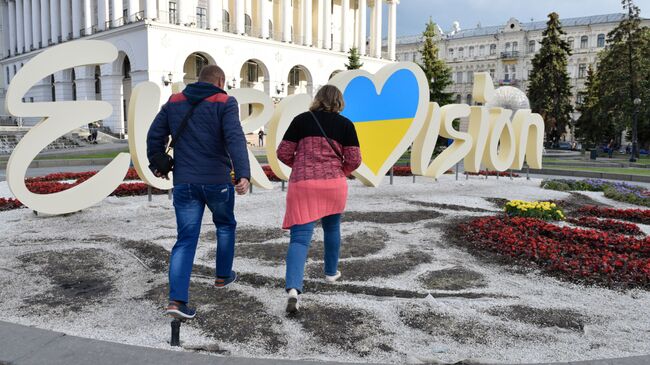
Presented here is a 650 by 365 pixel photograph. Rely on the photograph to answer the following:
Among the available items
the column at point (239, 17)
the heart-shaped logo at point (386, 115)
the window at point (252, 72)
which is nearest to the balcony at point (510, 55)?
the window at point (252, 72)

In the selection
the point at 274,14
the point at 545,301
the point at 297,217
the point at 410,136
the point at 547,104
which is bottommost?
the point at 545,301

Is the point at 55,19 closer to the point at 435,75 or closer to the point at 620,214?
the point at 435,75

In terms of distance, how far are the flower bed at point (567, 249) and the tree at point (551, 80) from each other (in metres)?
48.5

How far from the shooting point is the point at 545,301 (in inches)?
196

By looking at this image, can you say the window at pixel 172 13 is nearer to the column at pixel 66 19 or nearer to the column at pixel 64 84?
the column at pixel 64 84

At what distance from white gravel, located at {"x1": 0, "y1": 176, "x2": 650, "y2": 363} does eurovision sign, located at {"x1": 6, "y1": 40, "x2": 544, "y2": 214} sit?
1.03m

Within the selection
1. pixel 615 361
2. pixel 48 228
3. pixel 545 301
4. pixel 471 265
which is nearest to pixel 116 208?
pixel 48 228

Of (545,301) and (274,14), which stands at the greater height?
(274,14)

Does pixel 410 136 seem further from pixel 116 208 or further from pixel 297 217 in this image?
pixel 297 217

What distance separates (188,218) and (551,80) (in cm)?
5474

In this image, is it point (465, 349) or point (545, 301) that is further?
point (545, 301)

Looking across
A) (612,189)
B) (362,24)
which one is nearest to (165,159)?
(612,189)

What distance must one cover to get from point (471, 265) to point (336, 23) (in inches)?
2207

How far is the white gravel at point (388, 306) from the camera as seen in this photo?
12.3ft
